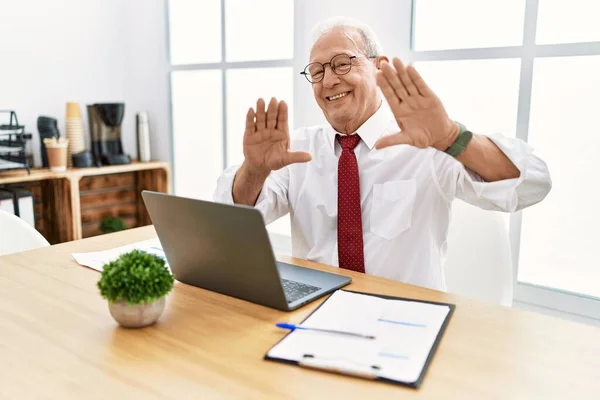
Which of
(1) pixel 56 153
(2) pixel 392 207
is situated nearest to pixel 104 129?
(1) pixel 56 153

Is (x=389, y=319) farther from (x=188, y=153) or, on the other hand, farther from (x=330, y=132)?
(x=188, y=153)

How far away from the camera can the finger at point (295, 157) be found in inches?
54.8

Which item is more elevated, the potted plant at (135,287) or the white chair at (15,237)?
the potted plant at (135,287)

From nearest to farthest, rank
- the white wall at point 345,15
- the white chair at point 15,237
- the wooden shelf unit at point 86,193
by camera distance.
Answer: the white chair at point 15,237 → the white wall at point 345,15 → the wooden shelf unit at point 86,193

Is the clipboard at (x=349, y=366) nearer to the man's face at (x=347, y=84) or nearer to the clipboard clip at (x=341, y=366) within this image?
the clipboard clip at (x=341, y=366)

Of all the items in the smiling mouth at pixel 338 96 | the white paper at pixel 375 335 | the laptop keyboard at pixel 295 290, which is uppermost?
the smiling mouth at pixel 338 96

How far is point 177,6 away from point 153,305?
2.74 meters

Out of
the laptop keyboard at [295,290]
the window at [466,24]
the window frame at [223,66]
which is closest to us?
the laptop keyboard at [295,290]

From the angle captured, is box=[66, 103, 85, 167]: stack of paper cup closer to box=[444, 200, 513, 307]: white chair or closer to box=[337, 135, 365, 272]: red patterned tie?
box=[337, 135, 365, 272]: red patterned tie

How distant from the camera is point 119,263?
98 centimetres

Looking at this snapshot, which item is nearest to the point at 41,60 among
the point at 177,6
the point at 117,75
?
the point at 117,75

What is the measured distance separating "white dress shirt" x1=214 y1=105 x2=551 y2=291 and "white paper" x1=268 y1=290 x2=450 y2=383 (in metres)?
0.44

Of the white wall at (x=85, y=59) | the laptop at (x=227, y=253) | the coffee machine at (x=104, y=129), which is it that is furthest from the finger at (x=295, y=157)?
the white wall at (x=85, y=59)

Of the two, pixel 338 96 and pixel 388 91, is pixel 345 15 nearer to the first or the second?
pixel 338 96
